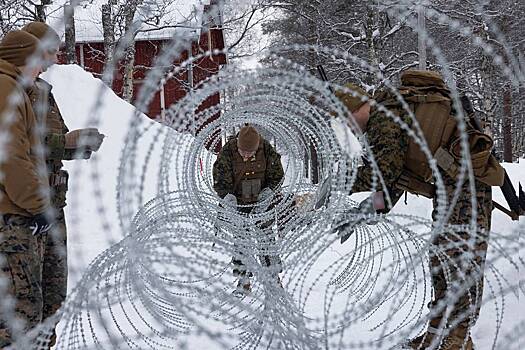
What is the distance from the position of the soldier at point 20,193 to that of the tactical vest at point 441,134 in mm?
2146

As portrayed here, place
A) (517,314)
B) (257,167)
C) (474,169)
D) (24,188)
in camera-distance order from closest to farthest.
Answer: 1. (24,188)
2. (474,169)
3. (517,314)
4. (257,167)

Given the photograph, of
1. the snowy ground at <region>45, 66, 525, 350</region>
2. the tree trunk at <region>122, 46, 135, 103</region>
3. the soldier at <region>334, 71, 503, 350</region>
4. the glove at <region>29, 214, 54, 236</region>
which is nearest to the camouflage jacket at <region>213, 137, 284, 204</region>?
the snowy ground at <region>45, 66, 525, 350</region>

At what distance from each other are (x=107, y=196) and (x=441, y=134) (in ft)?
22.9

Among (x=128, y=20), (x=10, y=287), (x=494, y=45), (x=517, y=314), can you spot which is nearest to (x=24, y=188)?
(x=10, y=287)

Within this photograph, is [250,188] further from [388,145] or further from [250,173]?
[388,145]

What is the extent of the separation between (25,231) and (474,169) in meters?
2.63

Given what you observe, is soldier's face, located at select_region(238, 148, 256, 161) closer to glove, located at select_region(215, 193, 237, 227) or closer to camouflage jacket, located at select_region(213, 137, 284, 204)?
camouflage jacket, located at select_region(213, 137, 284, 204)

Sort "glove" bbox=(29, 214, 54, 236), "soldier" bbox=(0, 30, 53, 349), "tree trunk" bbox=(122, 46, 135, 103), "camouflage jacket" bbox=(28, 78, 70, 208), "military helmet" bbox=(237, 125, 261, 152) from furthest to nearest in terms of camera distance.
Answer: "tree trunk" bbox=(122, 46, 135, 103) < "military helmet" bbox=(237, 125, 261, 152) < "camouflage jacket" bbox=(28, 78, 70, 208) < "glove" bbox=(29, 214, 54, 236) < "soldier" bbox=(0, 30, 53, 349)

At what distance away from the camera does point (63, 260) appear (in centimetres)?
406

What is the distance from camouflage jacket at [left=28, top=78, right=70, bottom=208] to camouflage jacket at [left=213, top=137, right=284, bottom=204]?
2.82 metres

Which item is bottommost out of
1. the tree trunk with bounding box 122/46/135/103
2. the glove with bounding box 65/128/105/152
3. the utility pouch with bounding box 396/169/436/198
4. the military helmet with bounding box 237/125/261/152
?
the utility pouch with bounding box 396/169/436/198

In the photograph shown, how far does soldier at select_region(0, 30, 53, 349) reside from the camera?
328cm

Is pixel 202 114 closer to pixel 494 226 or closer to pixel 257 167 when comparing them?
pixel 257 167

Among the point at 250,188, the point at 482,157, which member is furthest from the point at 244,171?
the point at 482,157
